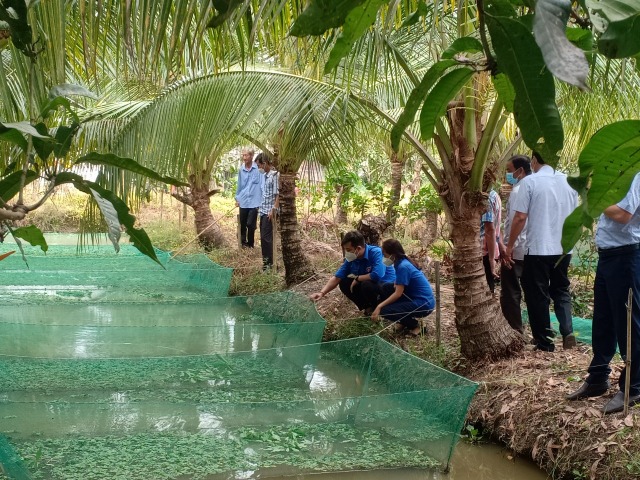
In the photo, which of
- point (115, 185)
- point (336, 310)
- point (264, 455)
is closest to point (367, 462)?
point (264, 455)

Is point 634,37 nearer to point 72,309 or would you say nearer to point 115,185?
point 115,185

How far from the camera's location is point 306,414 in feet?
11.9

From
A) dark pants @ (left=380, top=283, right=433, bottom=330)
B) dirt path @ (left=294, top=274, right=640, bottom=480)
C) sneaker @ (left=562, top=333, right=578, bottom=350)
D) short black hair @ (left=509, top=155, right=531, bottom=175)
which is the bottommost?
dirt path @ (left=294, top=274, right=640, bottom=480)

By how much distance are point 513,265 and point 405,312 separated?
855 millimetres

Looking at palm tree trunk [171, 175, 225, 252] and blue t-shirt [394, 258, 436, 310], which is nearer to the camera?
blue t-shirt [394, 258, 436, 310]

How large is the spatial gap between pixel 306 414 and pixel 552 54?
3202 mm

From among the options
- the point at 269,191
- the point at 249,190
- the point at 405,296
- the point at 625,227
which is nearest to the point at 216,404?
the point at 625,227

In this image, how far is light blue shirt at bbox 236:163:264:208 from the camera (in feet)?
30.9

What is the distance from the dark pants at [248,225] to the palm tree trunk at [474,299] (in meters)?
5.02

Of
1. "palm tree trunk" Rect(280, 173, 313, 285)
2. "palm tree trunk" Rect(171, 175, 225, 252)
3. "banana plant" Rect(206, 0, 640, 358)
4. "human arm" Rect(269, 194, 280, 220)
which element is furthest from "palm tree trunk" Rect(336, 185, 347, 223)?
"banana plant" Rect(206, 0, 640, 358)

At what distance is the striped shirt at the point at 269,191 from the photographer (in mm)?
8633

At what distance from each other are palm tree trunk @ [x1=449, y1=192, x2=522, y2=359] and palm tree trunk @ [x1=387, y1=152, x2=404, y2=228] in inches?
180

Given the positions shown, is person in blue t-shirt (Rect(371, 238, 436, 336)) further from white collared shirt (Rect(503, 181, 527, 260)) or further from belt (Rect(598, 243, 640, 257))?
belt (Rect(598, 243, 640, 257))

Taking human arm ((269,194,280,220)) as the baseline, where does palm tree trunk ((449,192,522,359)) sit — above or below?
below
